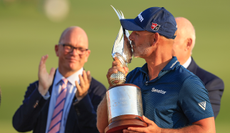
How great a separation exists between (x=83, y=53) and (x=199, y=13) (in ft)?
38.7

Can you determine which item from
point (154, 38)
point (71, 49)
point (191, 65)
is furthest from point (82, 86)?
point (154, 38)

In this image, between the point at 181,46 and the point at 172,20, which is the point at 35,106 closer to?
the point at 181,46

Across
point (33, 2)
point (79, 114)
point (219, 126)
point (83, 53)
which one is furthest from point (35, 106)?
point (33, 2)

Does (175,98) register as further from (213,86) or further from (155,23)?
(213,86)

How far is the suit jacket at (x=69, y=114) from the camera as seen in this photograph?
11.5ft

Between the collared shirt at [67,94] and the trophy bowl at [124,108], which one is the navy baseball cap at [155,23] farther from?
the collared shirt at [67,94]

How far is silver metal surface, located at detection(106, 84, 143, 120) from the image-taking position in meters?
1.87

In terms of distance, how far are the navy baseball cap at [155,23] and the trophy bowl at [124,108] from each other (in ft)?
1.45

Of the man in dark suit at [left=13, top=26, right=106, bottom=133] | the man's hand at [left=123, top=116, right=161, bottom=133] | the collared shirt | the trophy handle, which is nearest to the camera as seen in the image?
the man's hand at [left=123, top=116, right=161, bottom=133]

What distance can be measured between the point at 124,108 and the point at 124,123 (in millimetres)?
106

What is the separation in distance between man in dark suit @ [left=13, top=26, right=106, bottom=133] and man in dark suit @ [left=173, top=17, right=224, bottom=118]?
1116 millimetres

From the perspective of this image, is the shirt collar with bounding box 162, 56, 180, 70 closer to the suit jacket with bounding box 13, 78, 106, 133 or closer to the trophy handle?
the trophy handle

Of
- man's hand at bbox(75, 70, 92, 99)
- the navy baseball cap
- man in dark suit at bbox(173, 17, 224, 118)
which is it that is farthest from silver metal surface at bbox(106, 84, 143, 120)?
man in dark suit at bbox(173, 17, 224, 118)

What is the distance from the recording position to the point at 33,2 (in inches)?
631
